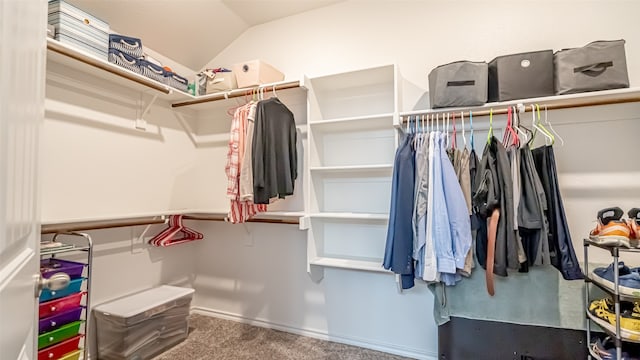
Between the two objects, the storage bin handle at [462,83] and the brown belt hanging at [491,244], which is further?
the storage bin handle at [462,83]

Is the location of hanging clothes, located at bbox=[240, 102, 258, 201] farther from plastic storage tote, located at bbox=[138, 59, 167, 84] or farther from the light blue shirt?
the light blue shirt

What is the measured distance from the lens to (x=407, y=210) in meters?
1.84

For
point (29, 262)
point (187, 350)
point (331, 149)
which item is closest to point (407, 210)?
point (331, 149)

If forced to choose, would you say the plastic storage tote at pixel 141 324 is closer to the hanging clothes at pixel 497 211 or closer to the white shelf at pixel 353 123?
the white shelf at pixel 353 123

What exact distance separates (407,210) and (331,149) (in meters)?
0.89

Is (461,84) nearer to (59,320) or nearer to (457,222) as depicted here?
(457,222)

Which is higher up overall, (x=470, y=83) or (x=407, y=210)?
(x=470, y=83)

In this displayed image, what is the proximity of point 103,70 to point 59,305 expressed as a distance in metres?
1.44

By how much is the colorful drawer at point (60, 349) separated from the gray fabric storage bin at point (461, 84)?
2490mm

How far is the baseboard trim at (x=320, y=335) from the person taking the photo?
220 cm

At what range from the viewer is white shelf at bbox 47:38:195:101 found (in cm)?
175

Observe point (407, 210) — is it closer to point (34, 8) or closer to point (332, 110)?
point (332, 110)

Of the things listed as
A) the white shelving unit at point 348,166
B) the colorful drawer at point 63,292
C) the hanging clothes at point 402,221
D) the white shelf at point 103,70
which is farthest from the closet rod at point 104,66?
the hanging clothes at point 402,221

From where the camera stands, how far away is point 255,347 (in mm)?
2334
